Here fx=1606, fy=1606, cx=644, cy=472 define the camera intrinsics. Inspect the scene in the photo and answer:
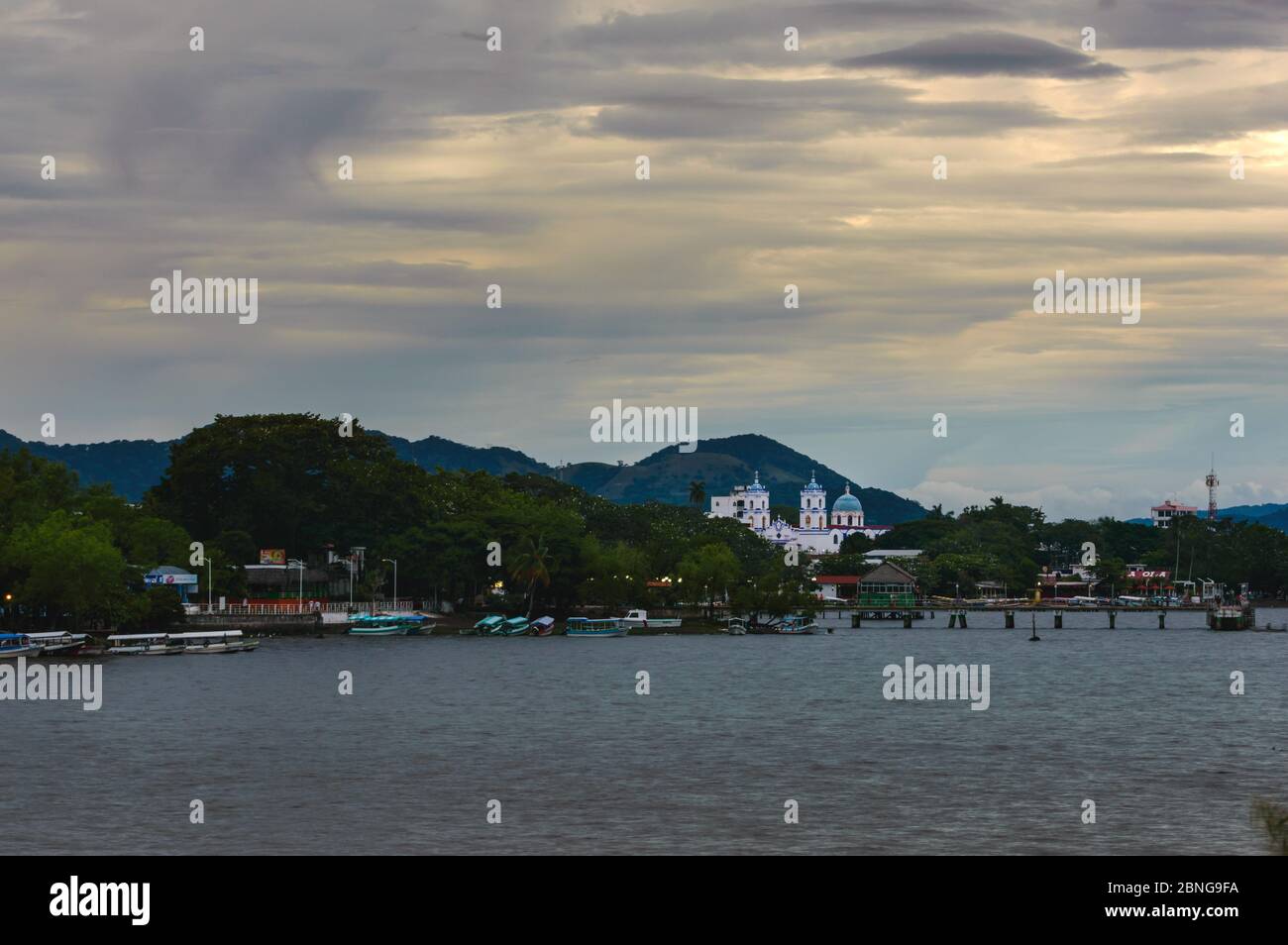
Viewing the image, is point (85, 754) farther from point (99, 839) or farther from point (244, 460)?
point (244, 460)

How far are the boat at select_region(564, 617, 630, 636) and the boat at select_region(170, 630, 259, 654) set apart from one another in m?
39.9

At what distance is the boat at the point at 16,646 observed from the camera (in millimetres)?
116750

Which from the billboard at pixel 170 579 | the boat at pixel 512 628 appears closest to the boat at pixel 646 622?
the boat at pixel 512 628

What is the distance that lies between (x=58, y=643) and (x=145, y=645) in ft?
32.8

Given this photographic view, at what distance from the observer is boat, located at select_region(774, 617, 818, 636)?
18212 cm

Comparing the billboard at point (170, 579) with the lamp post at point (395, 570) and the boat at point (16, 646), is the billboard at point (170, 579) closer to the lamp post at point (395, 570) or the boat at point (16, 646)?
the lamp post at point (395, 570)

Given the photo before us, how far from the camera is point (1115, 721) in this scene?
284 ft

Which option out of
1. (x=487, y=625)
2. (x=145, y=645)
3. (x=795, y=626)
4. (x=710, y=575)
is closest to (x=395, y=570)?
(x=487, y=625)

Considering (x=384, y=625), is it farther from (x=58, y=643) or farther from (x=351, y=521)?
(x=58, y=643)

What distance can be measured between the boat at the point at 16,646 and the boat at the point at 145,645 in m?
7.91

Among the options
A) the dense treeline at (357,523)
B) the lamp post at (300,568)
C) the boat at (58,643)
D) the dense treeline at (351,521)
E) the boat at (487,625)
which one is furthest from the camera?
the boat at (487,625)

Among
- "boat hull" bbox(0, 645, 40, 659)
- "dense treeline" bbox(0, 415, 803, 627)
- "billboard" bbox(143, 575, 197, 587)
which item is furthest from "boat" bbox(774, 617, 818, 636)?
"boat hull" bbox(0, 645, 40, 659)

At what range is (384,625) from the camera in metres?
163

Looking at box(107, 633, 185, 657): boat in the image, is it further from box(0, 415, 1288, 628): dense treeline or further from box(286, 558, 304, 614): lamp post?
box(286, 558, 304, 614): lamp post
